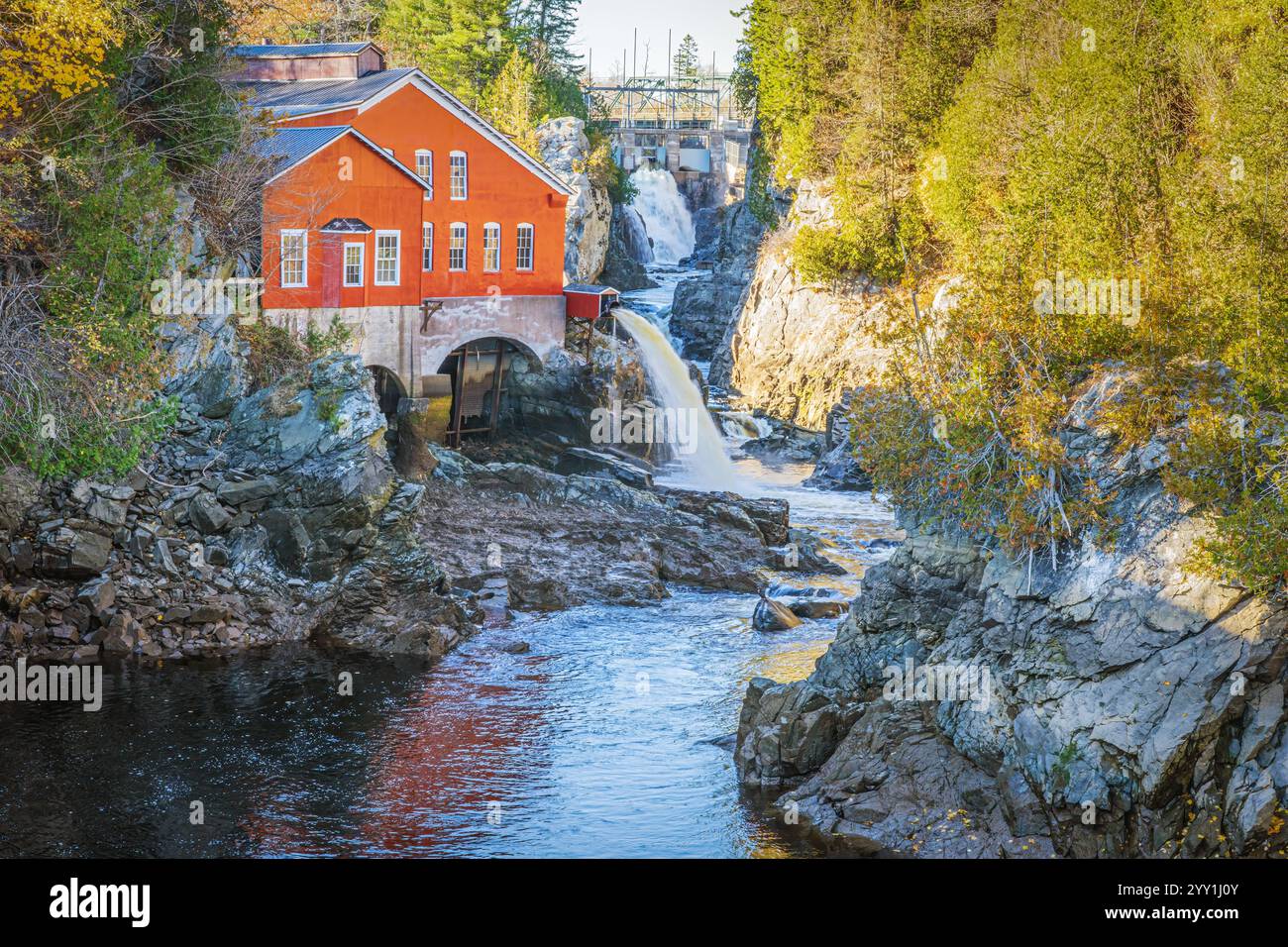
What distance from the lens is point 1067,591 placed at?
706 inches

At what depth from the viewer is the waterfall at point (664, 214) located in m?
83.0

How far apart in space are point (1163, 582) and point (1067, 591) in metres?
1.56

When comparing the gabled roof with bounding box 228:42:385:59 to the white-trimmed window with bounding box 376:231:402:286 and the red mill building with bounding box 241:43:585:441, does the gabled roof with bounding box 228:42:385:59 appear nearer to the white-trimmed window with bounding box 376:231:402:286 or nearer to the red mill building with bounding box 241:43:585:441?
the red mill building with bounding box 241:43:585:441

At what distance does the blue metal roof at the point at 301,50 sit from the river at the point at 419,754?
25.3 meters

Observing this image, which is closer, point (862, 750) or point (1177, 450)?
point (1177, 450)

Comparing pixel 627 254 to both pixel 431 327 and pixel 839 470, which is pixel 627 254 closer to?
pixel 839 470

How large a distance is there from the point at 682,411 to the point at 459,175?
43.2 ft

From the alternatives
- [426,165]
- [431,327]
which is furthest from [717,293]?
A: [431,327]

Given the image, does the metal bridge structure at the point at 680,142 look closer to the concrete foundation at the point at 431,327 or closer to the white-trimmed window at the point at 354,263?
the concrete foundation at the point at 431,327

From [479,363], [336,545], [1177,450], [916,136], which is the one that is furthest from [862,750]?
[916,136]

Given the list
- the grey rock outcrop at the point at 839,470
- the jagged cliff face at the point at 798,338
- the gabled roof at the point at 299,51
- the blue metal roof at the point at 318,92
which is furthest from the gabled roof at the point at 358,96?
the grey rock outcrop at the point at 839,470

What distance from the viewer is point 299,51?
45.0m

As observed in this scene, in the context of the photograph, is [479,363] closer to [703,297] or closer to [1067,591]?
Answer: [703,297]

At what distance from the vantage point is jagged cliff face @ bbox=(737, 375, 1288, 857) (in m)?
15.2
